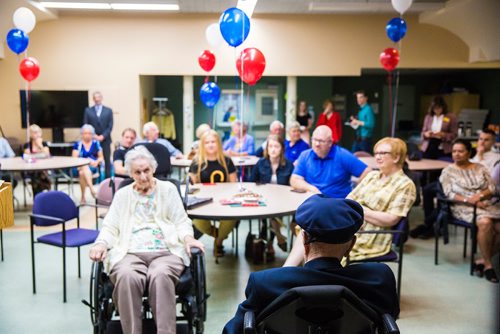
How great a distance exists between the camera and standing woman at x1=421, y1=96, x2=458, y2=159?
7.41 m

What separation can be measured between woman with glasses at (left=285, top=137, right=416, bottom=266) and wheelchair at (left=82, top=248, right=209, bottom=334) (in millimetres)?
758

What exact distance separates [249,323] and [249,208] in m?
2.01

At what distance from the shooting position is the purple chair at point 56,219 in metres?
3.73

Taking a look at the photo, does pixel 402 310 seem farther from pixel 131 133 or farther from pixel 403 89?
pixel 403 89

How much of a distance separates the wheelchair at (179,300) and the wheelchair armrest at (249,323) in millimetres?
1223

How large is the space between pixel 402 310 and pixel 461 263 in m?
1.45

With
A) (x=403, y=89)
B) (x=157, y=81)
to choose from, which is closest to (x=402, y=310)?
(x=157, y=81)

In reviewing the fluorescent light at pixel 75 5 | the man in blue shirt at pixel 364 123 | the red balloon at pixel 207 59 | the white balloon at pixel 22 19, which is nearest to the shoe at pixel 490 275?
the man in blue shirt at pixel 364 123

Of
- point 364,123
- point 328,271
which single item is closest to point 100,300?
point 328,271

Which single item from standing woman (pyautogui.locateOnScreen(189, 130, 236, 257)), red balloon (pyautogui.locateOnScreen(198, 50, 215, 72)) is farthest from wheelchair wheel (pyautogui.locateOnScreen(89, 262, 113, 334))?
red balloon (pyautogui.locateOnScreen(198, 50, 215, 72))

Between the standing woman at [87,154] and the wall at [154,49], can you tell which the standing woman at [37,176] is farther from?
the wall at [154,49]

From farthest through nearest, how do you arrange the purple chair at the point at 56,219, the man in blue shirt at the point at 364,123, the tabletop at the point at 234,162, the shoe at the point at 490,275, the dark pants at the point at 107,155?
the dark pants at the point at 107,155
the man in blue shirt at the point at 364,123
the tabletop at the point at 234,162
the shoe at the point at 490,275
the purple chair at the point at 56,219

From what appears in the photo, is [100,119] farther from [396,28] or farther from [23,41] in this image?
[396,28]

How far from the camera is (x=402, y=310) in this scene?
11.9 ft
